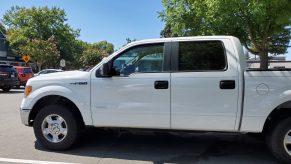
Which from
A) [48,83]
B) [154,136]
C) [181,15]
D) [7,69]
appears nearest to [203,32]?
[181,15]

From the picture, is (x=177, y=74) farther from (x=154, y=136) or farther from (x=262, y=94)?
(x=154, y=136)

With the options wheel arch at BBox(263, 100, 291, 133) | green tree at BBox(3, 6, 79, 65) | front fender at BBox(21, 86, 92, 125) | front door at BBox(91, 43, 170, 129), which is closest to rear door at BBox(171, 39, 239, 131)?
front door at BBox(91, 43, 170, 129)

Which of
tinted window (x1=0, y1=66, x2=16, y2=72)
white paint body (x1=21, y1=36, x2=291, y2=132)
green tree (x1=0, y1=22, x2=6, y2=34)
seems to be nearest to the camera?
white paint body (x1=21, y1=36, x2=291, y2=132)

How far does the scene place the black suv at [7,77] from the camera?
20.7 m

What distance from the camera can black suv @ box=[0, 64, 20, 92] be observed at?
20719 mm

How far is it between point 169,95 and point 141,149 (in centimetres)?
129

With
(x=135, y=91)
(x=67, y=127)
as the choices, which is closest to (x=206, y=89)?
(x=135, y=91)

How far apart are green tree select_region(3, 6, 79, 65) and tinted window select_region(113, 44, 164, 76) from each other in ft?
177

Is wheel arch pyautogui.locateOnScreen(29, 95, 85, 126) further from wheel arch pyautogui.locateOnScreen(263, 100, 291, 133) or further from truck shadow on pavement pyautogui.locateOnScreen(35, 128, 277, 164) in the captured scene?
wheel arch pyautogui.locateOnScreen(263, 100, 291, 133)

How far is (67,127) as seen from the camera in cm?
641

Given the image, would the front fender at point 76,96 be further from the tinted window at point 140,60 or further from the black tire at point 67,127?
the tinted window at point 140,60

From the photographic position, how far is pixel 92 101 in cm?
628

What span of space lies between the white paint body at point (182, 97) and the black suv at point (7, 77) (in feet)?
50.3

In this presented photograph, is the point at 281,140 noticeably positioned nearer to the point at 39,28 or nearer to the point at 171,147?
the point at 171,147
